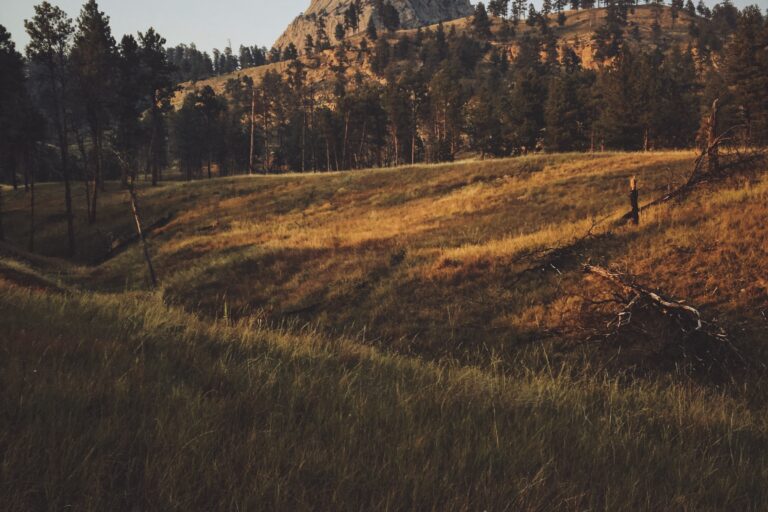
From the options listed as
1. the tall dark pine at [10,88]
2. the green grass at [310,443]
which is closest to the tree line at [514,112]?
the tall dark pine at [10,88]

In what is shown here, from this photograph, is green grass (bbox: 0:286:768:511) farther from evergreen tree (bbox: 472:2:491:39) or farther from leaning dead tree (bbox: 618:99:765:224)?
evergreen tree (bbox: 472:2:491:39)

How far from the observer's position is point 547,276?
10.9 metres

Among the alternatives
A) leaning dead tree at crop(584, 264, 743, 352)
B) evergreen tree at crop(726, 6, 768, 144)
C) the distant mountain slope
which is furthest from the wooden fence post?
the distant mountain slope

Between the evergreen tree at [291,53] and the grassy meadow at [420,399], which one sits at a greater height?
the evergreen tree at [291,53]

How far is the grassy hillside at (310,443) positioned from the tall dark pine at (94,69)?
37.2 metres

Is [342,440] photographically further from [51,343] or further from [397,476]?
[51,343]

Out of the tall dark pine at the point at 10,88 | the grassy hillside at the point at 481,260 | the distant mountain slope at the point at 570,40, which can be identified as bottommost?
the grassy hillside at the point at 481,260

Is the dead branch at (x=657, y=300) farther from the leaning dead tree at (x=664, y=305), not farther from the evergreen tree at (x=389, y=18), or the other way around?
the evergreen tree at (x=389, y=18)

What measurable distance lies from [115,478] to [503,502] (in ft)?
4.74

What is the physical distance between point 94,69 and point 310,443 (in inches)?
1835

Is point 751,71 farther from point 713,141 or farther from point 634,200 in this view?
point 634,200

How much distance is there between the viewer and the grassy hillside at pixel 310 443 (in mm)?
1505

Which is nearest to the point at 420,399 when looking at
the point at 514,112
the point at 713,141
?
the point at 713,141

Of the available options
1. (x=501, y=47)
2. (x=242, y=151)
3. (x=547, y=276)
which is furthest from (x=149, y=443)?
(x=501, y=47)
